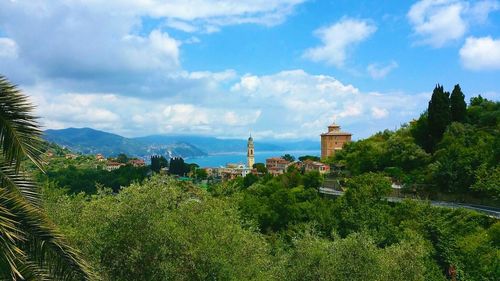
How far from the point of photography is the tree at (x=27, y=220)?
554 cm

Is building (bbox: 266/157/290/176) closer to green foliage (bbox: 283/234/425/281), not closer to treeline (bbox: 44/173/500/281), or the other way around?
treeline (bbox: 44/173/500/281)

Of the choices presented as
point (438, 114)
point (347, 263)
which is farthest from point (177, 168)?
point (347, 263)

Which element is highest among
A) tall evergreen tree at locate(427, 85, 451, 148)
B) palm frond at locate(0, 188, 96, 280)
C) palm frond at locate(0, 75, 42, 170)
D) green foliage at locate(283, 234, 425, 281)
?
tall evergreen tree at locate(427, 85, 451, 148)

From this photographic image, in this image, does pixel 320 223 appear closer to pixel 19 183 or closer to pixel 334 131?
pixel 19 183

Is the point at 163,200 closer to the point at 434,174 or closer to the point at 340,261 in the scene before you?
the point at 340,261

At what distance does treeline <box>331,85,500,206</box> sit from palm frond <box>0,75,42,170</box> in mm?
31969

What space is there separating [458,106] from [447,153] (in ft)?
34.4

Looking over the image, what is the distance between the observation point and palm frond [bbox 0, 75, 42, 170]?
565 cm

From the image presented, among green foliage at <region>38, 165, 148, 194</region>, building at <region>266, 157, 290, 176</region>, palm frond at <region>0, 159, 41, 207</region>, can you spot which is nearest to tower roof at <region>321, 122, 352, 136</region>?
building at <region>266, 157, 290, 176</region>

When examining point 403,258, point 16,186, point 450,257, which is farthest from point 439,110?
point 16,186

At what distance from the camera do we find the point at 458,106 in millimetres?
47281

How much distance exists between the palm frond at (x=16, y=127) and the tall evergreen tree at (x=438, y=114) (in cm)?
4584

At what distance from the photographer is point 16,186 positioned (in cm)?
624

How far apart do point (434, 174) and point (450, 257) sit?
14.8m
